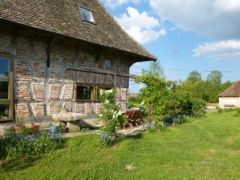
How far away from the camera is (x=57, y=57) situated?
12.5 m

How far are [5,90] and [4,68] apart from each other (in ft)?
2.61

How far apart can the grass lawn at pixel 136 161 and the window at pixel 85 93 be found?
155 inches

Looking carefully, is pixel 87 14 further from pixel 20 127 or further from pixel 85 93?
pixel 20 127

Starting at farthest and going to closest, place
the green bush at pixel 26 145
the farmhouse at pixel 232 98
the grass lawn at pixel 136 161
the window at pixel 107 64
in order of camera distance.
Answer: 1. the farmhouse at pixel 232 98
2. the window at pixel 107 64
3. the green bush at pixel 26 145
4. the grass lawn at pixel 136 161

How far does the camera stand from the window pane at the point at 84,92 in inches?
542

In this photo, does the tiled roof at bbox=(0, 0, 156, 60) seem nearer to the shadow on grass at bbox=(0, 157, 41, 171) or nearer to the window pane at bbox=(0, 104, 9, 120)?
the window pane at bbox=(0, 104, 9, 120)

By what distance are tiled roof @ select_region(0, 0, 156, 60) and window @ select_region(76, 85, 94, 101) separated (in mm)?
2287

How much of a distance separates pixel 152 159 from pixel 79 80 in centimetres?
680

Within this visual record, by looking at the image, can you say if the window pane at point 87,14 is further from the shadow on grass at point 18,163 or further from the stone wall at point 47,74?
the shadow on grass at point 18,163

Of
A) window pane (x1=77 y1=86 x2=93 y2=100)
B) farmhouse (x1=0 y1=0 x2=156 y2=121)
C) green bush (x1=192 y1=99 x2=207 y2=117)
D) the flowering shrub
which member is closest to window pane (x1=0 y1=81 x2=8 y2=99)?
farmhouse (x1=0 y1=0 x2=156 y2=121)

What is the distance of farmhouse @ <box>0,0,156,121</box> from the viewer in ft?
34.9

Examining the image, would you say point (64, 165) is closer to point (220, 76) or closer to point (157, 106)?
point (157, 106)

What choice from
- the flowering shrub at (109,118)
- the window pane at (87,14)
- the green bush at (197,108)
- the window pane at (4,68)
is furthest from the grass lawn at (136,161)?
the green bush at (197,108)

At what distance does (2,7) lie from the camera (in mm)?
10281
